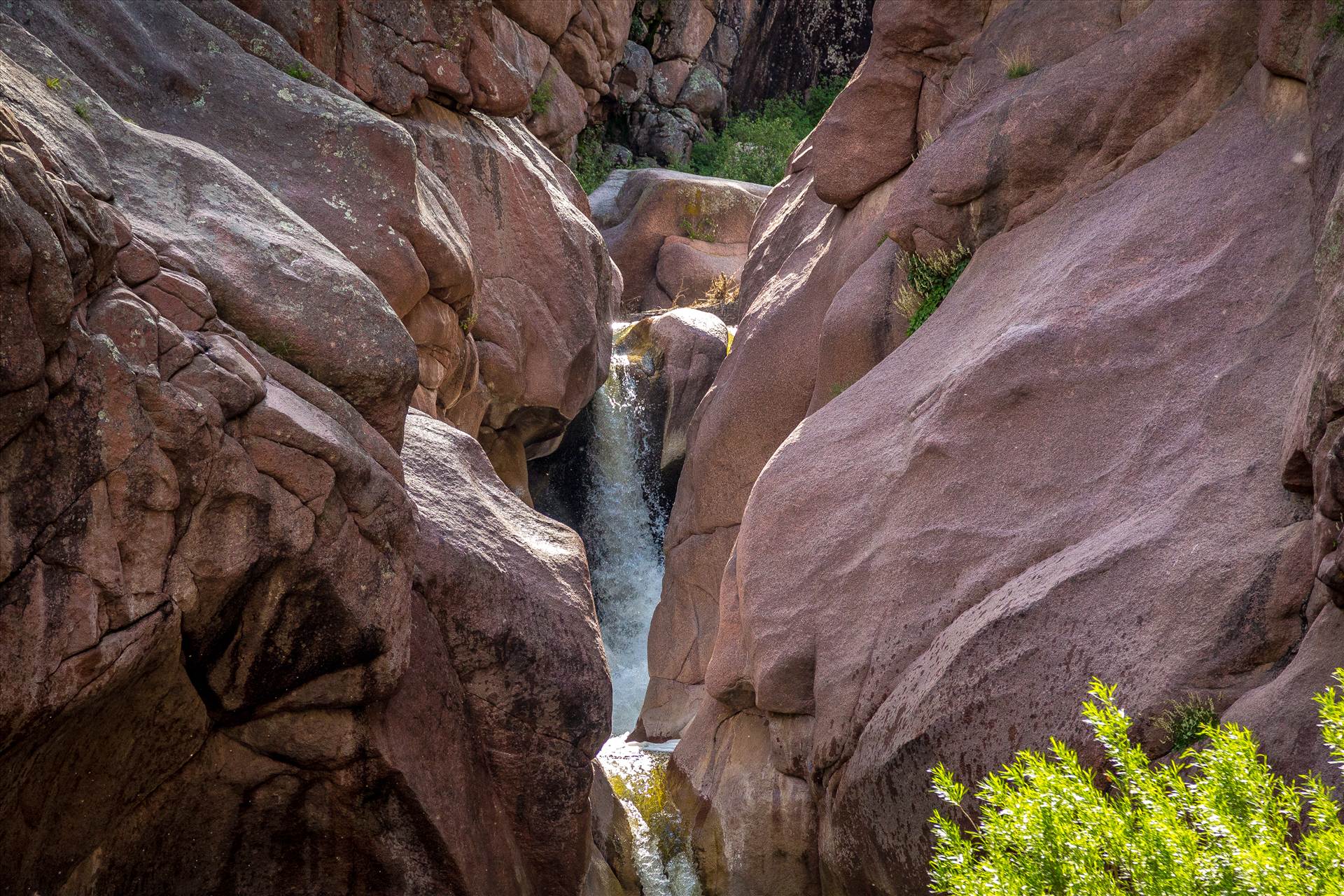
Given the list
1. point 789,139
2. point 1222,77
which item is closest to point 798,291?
point 1222,77

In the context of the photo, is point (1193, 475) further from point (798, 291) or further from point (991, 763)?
point (798, 291)

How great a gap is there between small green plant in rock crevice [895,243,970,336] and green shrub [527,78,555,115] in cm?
1045

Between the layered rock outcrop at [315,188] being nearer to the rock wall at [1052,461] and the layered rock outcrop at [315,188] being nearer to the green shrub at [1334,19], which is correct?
the rock wall at [1052,461]

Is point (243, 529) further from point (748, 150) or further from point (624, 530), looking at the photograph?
point (748, 150)

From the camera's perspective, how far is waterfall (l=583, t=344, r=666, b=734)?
658 inches

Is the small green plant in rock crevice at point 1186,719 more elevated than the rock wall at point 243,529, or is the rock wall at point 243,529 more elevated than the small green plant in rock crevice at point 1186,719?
the rock wall at point 243,529

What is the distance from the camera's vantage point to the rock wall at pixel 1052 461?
18.1 ft

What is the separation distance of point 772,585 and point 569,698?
75.6 inches

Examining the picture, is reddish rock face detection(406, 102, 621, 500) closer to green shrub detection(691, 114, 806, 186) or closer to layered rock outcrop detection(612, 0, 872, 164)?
layered rock outcrop detection(612, 0, 872, 164)

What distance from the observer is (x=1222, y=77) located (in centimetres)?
858

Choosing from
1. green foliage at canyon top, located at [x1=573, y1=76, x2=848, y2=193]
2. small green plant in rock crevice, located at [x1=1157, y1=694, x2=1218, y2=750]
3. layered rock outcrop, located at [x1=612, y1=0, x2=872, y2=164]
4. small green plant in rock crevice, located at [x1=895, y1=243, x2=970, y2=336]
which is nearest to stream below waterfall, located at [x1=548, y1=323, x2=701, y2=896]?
small green plant in rock crevice, located at [x1=895, y1=243, x2=970, y2=336]

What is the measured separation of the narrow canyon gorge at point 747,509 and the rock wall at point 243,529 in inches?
1.0

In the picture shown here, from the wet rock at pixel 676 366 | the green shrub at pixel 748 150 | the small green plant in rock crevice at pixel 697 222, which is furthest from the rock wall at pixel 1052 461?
the green shrub at pixel 748 150

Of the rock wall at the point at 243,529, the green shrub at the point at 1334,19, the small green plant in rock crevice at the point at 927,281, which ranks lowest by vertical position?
the rock wall at the point at 243,529
